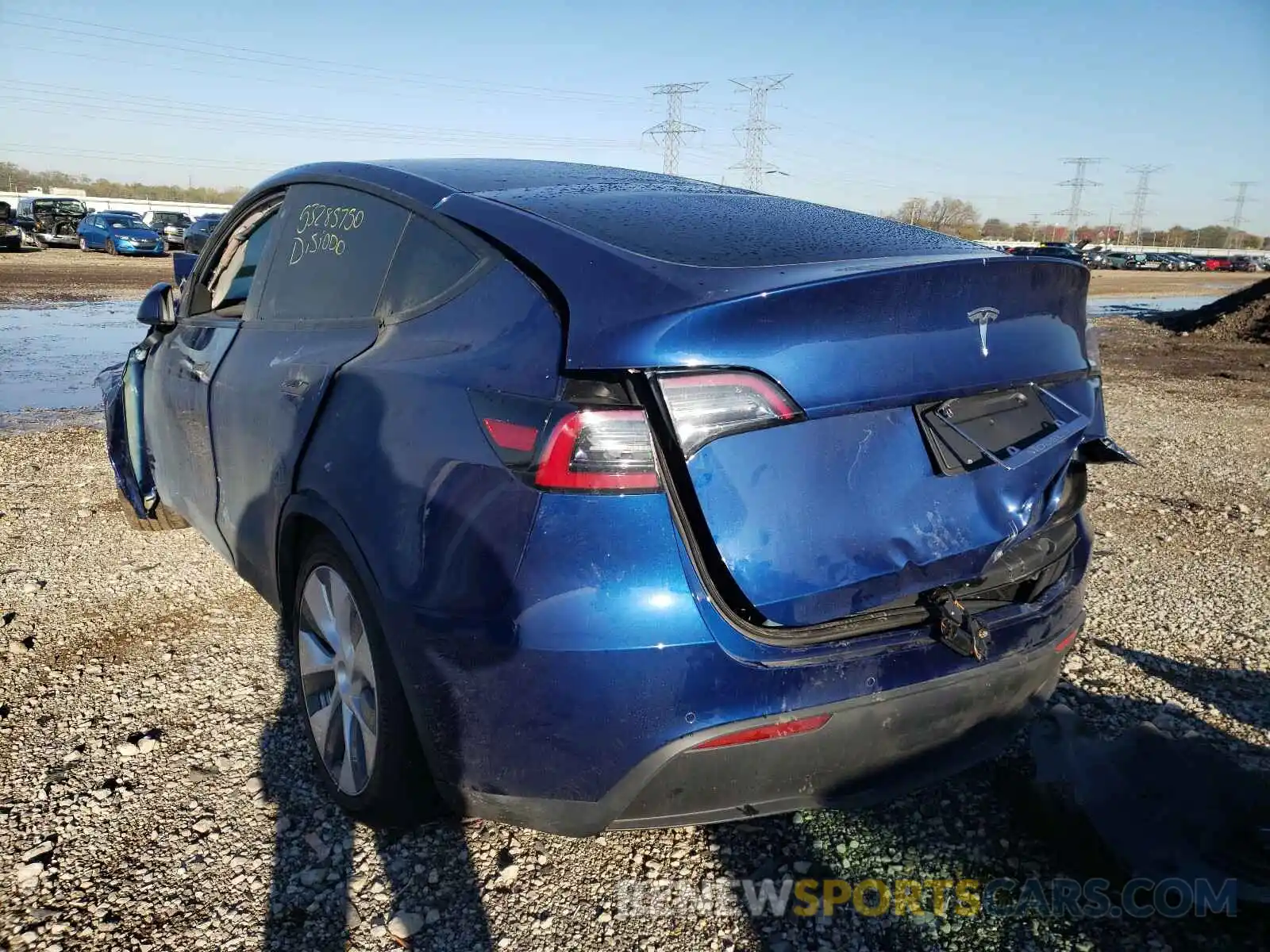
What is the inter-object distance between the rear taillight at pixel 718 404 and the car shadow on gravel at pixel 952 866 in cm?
119

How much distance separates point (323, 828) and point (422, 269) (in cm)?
149

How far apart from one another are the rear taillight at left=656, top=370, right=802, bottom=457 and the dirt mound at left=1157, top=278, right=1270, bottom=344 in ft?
63.3

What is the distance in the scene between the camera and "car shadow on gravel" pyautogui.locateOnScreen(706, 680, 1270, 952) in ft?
6.61

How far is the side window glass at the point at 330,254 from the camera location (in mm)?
2512

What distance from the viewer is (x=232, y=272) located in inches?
149

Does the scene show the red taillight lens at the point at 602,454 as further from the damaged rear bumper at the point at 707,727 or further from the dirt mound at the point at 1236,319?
the dirt mound at the point at 1236,319

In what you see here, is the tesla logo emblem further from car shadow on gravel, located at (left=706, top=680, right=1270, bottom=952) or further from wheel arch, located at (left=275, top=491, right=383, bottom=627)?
wheel arch, located at (left=275, top=491, right=383, bottom=627)

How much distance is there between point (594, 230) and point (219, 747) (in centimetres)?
196

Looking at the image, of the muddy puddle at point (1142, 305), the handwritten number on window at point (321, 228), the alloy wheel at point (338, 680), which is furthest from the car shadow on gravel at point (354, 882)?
the muddy puddle at point (1142, 305)

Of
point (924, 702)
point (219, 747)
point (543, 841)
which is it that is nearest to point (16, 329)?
point (219, 747)

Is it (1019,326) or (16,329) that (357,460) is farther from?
(16,329)

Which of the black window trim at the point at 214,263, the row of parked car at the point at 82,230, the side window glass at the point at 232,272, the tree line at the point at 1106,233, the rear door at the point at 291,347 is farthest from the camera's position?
the tree line at the point at 1106,233

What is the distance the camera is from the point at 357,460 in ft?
7.10

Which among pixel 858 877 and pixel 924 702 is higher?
pixel 924 702
